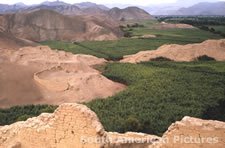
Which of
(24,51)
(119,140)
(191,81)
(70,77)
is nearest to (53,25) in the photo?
(24,51)

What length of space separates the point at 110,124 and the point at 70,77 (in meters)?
9.55

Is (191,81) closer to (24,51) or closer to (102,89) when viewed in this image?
(102,89)

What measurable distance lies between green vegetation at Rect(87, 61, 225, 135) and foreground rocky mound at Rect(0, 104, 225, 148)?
5.21m

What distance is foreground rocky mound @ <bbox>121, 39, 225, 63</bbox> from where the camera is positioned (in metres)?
29.4

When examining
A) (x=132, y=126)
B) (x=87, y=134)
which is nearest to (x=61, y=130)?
(x=87, y=134)

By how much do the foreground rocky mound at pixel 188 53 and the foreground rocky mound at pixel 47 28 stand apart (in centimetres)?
2537

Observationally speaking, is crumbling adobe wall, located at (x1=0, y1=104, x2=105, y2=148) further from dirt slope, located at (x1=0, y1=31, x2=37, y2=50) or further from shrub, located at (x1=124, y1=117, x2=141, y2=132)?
dirt slope, located at (x1=0, y1=31, x2=37, y2=50)

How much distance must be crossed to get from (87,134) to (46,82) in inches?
568

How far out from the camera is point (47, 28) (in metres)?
55.1

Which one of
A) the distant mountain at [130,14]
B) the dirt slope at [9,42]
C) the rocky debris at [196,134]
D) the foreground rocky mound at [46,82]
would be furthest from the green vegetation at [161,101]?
the distant mountain at [130,14]

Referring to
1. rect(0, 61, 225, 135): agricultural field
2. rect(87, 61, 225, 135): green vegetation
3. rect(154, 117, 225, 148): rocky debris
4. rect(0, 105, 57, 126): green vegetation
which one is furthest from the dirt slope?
rect(154, 117, 225, 148): rocky debris

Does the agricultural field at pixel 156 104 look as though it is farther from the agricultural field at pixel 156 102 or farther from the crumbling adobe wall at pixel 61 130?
the crumbling adobe wall at pixel 61 130

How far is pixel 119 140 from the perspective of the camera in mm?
5848

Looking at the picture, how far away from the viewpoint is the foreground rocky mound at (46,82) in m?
17.4
